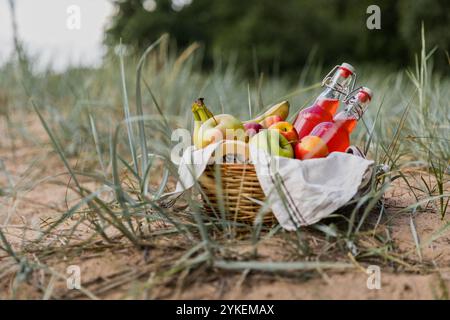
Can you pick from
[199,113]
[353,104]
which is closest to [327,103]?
[353,104]

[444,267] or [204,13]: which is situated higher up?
[204,13]

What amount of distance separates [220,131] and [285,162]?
24 cm

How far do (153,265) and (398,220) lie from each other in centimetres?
80

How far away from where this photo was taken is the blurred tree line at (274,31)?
38.6ft

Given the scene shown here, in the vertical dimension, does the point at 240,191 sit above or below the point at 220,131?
below

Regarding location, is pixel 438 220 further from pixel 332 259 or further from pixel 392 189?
pixel 332 259

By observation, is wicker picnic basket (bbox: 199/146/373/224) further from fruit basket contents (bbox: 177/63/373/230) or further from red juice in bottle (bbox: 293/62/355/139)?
red juice in bottle (bbox: 293/62/355/139)

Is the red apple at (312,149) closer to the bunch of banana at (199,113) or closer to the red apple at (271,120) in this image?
the red apple at (271,120)

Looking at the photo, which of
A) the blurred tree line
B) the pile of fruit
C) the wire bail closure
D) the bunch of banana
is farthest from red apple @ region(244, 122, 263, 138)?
the blurred tree line

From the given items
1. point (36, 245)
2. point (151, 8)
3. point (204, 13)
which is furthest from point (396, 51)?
point (36, 245)

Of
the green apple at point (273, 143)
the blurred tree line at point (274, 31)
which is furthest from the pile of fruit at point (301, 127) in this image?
the blurred tree line at point (274, 31)

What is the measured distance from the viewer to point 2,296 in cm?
146

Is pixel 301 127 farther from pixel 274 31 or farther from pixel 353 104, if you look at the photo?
pixel 274 31

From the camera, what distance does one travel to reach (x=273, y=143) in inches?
65.9
